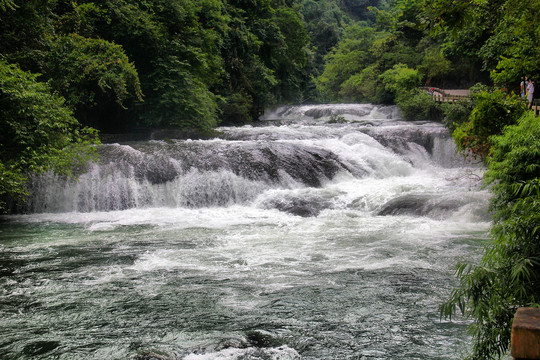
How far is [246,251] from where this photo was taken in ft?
29.8

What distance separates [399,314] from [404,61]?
2977cm

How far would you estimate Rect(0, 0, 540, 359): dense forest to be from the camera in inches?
136

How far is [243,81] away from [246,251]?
18580mm

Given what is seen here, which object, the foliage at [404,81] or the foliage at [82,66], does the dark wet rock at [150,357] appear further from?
the foliage at [404,81]

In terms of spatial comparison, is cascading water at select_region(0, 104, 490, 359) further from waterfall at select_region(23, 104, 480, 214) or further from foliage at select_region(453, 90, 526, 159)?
foliage at select_region(453, 90, 526, 159)

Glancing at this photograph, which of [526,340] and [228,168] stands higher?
[526,340]

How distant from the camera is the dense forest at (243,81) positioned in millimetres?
3467

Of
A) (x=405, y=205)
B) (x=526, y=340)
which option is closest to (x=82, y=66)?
(x=405, y=205)

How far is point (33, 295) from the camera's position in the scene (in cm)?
666

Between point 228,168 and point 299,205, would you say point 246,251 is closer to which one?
point 299,205

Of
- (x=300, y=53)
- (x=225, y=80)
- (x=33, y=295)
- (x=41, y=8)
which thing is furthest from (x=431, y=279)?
(x=300, y=53)

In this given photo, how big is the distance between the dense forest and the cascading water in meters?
1.10

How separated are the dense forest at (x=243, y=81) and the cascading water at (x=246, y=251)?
1096mm

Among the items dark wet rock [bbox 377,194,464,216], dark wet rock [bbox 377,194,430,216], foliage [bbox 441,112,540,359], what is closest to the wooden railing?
foliage [bbox 441,112,540,359]
